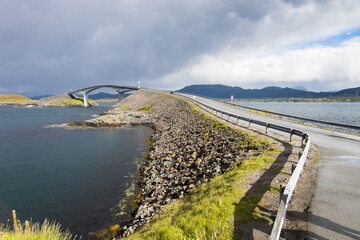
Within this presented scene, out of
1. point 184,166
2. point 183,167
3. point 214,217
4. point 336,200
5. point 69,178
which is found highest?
point 336,200

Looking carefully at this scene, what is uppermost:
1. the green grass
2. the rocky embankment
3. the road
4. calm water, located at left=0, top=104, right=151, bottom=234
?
the road

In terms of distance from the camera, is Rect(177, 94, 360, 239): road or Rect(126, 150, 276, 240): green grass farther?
Rect(126, 150, 276, 240): green grass

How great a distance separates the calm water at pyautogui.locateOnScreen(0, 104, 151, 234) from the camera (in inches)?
486

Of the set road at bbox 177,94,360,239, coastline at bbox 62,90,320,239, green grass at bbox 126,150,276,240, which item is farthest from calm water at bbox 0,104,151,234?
road at bbox 177,94,360,239

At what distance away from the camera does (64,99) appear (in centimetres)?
16088

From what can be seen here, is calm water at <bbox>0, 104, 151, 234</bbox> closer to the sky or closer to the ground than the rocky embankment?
closer to the ground

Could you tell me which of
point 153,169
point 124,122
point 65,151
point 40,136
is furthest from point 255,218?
point 124,122

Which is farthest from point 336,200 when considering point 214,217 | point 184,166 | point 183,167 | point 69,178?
point 69,178

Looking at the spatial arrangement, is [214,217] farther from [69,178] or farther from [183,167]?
[69,178]

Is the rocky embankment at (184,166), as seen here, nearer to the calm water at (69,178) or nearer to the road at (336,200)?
the calm water at (69,178)

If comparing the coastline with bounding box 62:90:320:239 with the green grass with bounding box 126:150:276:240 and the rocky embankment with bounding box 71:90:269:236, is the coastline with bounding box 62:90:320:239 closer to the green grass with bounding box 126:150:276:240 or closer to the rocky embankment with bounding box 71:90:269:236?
the rocky embankment with bounding box 71:90:269:236

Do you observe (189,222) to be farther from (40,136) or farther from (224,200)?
(40,136)

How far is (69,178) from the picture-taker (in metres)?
17.7

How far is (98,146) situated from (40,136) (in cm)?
1573
